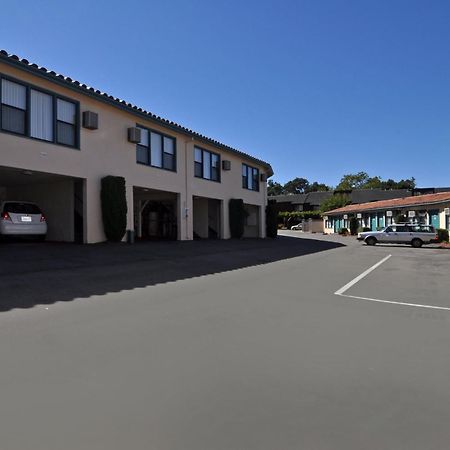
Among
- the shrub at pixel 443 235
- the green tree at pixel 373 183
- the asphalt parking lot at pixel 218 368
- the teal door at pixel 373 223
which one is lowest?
the asphalt parking lot at pixel 218 368

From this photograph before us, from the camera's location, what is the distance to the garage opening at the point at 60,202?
1644cm

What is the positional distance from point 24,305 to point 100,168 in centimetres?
1060

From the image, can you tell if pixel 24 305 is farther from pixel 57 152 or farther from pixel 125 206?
pixel 125 206

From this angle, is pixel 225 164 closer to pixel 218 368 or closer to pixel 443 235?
Result: pixel 443 235

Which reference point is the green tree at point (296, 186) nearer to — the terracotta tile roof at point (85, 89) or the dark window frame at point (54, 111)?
the terracotta tile roof at point (85, 89)

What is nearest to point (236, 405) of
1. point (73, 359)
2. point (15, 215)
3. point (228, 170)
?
point (73, 359)

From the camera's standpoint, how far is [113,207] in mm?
16188

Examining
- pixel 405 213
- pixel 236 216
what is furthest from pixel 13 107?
pixel 405 213

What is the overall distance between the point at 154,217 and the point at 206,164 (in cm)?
523

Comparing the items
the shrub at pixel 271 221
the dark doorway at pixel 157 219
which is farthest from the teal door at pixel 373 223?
the dark doorway at pixel 157 219

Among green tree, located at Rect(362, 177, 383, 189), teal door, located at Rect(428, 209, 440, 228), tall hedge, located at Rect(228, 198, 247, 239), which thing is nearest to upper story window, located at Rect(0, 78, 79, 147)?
tall hedge, located at Rect(228, 198, 247, 239)

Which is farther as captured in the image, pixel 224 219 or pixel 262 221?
pixel 262 221

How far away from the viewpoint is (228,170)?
25781mm

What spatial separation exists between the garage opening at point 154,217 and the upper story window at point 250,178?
5.61 meters
